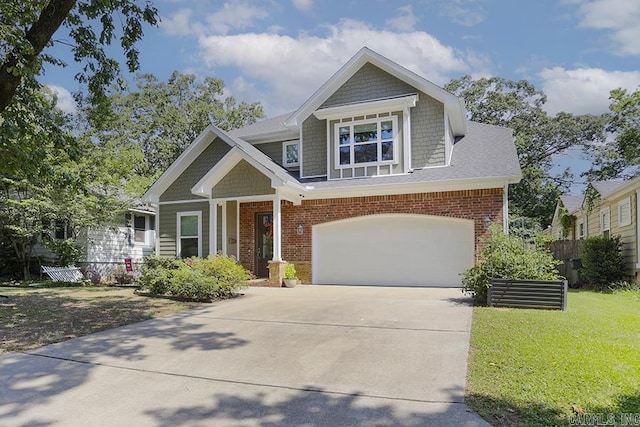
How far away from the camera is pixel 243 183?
13922mm

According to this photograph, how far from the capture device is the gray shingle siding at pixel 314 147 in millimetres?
15414

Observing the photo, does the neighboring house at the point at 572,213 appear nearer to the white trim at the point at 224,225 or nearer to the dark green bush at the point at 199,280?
the white trim at the point at 224,225

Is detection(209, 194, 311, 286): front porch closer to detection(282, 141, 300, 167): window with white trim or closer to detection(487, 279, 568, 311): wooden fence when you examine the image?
detection(282, 141, 300, 167): window with white trim

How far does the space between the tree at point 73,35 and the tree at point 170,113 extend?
809 inches

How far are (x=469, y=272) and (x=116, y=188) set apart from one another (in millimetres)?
15380

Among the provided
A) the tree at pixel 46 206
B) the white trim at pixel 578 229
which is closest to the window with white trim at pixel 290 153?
the tree at pixel 46 206

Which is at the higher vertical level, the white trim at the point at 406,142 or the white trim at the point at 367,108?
the white trim at the point at 367,108

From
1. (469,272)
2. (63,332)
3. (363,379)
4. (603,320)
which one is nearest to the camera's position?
(363,379)

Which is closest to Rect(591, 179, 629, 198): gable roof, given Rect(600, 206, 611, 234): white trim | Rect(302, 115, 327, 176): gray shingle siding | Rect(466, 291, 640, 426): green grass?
Rect(600, 206, 611, 234): white trim

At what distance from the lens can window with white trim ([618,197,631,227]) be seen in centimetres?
1374

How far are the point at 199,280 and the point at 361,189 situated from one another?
20.2 feet

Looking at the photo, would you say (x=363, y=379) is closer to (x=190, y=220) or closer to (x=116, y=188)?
(x=190, y=220)

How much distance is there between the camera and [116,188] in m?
18.4

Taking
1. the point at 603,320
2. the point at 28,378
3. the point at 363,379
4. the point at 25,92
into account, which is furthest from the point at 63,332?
the point at 603,320
